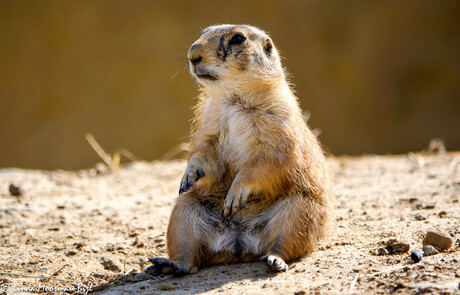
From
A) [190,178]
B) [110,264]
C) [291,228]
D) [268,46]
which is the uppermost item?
[268,46]

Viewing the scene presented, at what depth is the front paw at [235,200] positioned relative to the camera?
4406mm

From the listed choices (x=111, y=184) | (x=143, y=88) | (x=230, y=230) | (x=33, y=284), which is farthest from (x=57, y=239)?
(x=143, y=88)

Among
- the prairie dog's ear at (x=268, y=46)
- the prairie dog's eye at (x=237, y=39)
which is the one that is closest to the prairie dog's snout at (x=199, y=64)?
the prairie dog's eye at (x=237, y=39)

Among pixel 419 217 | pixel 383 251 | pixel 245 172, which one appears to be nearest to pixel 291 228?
pixel 245 172

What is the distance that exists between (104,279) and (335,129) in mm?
11136

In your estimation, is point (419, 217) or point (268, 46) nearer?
point (268, 46)

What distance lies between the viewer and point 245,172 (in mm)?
4480

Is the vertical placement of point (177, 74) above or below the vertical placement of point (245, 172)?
above

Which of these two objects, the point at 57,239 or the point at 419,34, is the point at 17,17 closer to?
the point at 419,34

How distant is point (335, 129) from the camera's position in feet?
49.2

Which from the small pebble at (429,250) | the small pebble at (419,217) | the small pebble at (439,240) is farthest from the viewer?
the small pebble at (419,217)

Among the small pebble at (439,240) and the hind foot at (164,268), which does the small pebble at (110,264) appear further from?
the small pebble at (439,240)

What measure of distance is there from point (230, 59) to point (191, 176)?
0.92m

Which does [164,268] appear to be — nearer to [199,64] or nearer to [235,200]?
[235,200]
